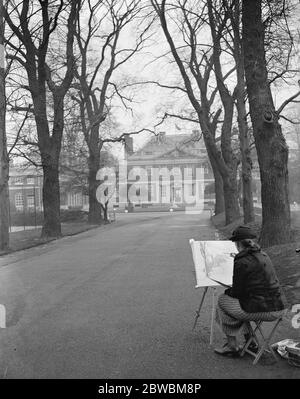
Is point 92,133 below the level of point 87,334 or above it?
above

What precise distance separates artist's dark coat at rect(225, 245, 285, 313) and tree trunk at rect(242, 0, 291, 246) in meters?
8.44

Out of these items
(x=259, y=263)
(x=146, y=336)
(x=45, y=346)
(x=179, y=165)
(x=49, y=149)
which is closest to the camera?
(x=259, y=263)

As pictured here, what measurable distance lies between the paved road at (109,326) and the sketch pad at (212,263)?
32.6 inches

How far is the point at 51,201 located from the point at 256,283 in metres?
23.8

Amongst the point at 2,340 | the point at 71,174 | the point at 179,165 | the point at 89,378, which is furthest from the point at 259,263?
the point at 179,165

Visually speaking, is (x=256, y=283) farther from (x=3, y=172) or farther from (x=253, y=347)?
(x=3, y=172)

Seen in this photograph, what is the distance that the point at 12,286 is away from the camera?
1270 centimetres

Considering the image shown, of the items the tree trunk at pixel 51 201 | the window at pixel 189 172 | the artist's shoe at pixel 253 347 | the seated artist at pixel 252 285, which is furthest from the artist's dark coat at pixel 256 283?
the window at pixel 189 172

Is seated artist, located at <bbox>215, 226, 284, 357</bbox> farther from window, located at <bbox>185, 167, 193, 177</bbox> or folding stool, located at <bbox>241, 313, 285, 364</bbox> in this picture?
window, located at <bbox>185, 167, 193, 177</bbox>

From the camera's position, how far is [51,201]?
2908cm

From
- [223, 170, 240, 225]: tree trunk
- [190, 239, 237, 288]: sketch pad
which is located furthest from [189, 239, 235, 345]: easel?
[223, 170, 240, 225]: tree trunk

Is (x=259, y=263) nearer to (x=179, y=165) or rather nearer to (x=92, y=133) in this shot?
(x=92, y=133)

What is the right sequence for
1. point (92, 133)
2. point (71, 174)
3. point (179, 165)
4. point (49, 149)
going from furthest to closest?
point (179, 165)
point (71, 174)
point (92, 133)
point (49, 149)
